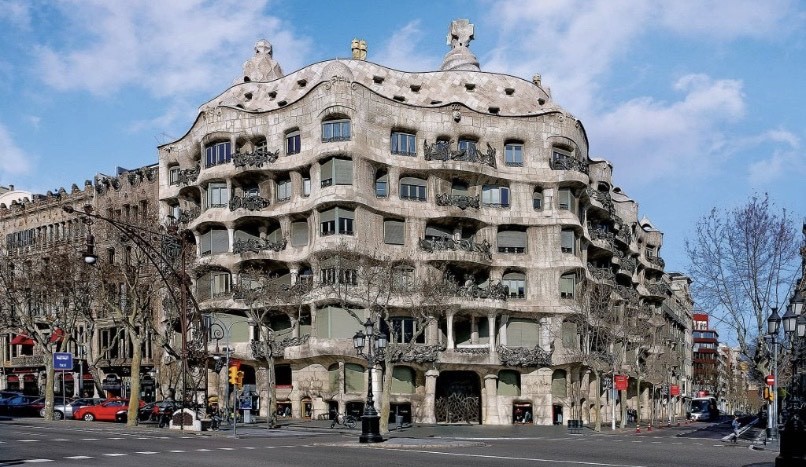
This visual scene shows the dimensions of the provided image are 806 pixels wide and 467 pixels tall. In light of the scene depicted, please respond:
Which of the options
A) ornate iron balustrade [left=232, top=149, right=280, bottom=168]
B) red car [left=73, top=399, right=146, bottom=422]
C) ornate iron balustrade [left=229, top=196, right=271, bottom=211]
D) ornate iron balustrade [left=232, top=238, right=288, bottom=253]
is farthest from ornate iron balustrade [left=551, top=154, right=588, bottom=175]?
red car [left=73, top=399, right=146, bottom=422]

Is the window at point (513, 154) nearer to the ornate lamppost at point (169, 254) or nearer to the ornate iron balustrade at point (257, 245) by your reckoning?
the ornate iron balustrade at point (257, 245)

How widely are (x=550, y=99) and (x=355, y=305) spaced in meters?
23.5

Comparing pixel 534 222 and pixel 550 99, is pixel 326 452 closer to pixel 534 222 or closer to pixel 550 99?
pixel 534 222

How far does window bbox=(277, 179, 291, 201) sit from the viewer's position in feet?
192

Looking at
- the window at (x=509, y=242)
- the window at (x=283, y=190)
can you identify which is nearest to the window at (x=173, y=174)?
the window at (x=283, y=190)

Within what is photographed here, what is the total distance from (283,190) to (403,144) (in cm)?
779

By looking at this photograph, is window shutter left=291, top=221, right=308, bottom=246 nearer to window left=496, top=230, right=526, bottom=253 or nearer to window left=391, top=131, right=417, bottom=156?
window left=391, top=131, right=417, bottom=156

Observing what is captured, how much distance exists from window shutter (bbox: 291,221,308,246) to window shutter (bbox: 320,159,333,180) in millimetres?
3332

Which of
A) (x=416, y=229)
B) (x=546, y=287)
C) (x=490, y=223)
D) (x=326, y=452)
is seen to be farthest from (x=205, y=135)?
(x=326, y=452)

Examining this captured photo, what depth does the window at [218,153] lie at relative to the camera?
5984 cm

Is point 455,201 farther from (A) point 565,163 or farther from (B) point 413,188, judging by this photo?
(A) point 565,163

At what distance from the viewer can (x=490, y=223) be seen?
59.2 meters

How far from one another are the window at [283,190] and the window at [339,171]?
406 centimetres

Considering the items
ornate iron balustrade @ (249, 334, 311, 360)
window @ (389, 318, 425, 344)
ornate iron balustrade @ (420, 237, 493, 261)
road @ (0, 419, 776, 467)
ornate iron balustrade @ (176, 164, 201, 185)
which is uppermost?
ornate iron balustrade @ (176, 164, 201, 185)
